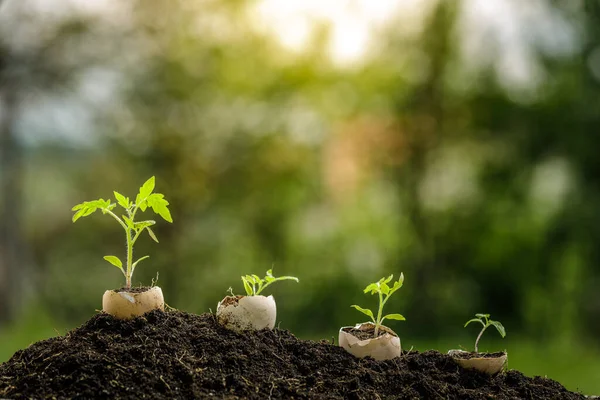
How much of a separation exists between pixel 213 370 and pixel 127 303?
447 mm

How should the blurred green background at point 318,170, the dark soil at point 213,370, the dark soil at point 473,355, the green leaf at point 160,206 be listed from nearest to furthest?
1. the dark soil at point 213,370
2. the green leaf at point 160,206
3. the dark soil at point 473,355
4. the blurred green background at point 318,170

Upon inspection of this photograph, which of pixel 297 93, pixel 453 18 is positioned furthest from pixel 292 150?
pixel 453 18

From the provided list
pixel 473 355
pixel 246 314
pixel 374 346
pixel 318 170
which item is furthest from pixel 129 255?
pixel 318 170

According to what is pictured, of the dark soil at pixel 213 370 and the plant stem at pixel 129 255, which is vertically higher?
the plant stem at pixel 129 255

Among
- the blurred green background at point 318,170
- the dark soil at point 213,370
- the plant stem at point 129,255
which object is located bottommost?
the dark soil at point 213,370

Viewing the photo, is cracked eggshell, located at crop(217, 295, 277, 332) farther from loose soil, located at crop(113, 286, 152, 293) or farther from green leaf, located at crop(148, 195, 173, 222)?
green leaf, located at crop(148, 195, 173, 222)

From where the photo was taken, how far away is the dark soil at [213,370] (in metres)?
2.03

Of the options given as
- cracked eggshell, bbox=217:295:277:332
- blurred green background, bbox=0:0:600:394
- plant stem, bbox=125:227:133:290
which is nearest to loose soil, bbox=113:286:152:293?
plant stem, bbox=125:227:133:290

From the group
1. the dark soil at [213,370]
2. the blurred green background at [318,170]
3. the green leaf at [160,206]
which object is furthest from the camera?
the blurred green background at [318,170]

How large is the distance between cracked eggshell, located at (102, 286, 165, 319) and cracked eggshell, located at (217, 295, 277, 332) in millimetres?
271

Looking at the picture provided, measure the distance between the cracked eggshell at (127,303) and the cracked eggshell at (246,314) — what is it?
0.27 m

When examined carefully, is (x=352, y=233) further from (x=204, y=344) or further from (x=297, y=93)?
(x=204, y=344)

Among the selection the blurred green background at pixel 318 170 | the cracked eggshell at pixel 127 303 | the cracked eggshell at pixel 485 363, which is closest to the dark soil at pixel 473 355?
the cracked eggshell at pixel 485 363

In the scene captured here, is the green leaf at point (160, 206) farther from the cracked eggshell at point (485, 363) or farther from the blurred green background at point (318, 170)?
the blurred green background at point (318, 170)
